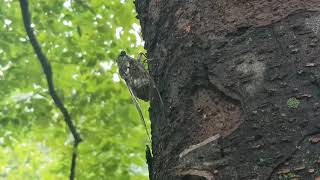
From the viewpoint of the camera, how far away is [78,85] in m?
5.14

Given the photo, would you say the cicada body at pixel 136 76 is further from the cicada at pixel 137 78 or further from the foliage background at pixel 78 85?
the foliage background at pixel 78 85

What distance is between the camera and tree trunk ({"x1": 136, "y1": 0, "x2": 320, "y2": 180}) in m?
0.90

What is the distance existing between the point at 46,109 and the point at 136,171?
1.32 meters

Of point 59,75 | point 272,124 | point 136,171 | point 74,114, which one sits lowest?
point 272,124

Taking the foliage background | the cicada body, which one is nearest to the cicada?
the cicada body

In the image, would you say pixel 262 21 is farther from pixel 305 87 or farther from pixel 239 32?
pixel 305 87

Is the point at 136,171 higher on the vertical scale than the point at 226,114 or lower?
higher

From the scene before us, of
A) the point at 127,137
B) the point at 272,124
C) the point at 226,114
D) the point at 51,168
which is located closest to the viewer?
the point at 272,124

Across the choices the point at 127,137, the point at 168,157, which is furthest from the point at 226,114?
the point at 127,137

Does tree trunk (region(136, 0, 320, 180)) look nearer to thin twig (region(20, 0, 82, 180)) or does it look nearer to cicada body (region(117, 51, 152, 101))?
cicada body (region(117, 51, 152, 101))

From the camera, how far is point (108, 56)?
5172 millimetres

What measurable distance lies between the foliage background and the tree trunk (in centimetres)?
376

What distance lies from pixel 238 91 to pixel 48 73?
13.2ft

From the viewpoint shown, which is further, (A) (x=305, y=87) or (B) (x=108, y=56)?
(B) (x=108, y=56)
